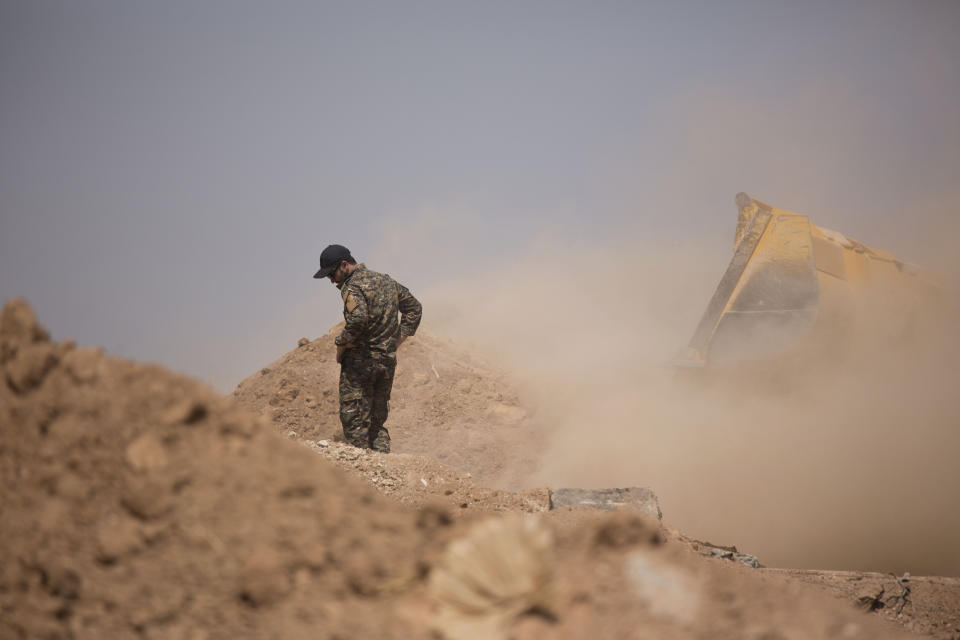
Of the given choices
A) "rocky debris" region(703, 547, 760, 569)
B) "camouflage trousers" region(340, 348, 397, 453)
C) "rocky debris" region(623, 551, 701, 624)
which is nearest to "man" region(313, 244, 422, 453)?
"camouflage trousers" region(340, 348, 397, 453)

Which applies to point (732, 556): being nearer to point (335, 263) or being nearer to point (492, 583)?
point (492, 583)

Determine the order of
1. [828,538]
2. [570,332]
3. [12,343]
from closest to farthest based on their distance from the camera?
[12,343], [828,538], [570,332]

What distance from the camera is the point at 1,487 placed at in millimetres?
2373

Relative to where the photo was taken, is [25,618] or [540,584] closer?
[540,584]

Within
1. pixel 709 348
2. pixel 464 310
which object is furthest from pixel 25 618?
pixel 464 310

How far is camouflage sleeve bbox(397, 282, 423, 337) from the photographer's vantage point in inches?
283

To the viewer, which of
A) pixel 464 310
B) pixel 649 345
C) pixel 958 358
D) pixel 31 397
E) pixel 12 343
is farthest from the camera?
pixel 464 310

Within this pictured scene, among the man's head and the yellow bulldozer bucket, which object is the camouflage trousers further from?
the yellow bulldozer bucket

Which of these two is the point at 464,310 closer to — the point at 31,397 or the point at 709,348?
the point at 709,348

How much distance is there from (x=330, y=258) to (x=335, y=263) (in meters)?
0.07

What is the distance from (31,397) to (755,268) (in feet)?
24.5

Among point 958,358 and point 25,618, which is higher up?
point 958,358

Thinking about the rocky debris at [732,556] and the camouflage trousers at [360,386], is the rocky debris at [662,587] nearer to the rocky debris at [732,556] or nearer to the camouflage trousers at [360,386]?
the rocky debris at [732,556]

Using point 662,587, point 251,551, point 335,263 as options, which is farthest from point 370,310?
point 662,587
